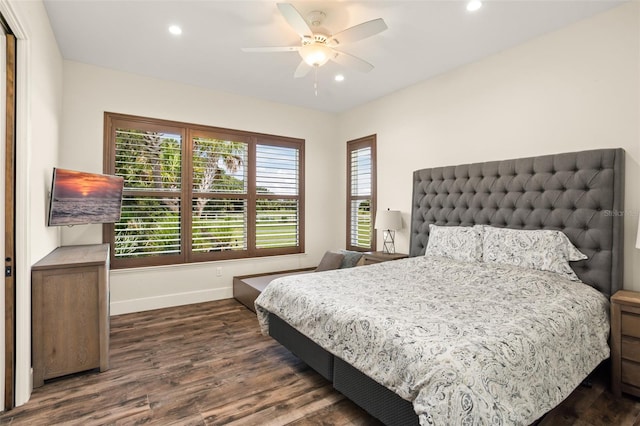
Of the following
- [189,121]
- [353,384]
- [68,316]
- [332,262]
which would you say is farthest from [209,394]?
[189,121]

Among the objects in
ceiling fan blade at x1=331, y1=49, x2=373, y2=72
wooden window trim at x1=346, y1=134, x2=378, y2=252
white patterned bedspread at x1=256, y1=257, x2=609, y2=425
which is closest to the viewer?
white patterned bedspread at x1=256, y1=257, x2=609, y2=425

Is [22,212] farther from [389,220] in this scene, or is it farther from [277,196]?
[389,220]

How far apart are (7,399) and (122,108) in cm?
302

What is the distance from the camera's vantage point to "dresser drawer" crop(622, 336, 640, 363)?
2164 mm

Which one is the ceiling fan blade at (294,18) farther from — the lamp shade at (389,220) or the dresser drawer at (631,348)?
the dresser drawer at (631,348)

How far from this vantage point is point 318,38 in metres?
2.61

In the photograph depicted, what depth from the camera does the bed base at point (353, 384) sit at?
5.27 feet

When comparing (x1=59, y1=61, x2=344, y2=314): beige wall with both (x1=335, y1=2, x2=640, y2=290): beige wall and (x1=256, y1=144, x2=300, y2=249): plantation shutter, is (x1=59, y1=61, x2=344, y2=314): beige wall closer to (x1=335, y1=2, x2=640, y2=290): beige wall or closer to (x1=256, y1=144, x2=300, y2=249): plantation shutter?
(x1=256, y1=144, x2=300, y2=249): plantation shutter

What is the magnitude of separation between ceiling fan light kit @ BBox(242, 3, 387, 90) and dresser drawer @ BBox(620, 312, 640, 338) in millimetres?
2597

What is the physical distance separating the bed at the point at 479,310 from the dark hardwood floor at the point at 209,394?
23 cm

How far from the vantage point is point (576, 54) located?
8.95ft

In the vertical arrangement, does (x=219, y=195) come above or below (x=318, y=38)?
below

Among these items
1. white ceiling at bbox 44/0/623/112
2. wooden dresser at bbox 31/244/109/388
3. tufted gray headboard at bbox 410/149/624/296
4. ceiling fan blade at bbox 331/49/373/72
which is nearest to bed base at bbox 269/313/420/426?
wooden dresser at bbox 31/244/109/388

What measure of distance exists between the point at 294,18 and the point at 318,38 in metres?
0.39
